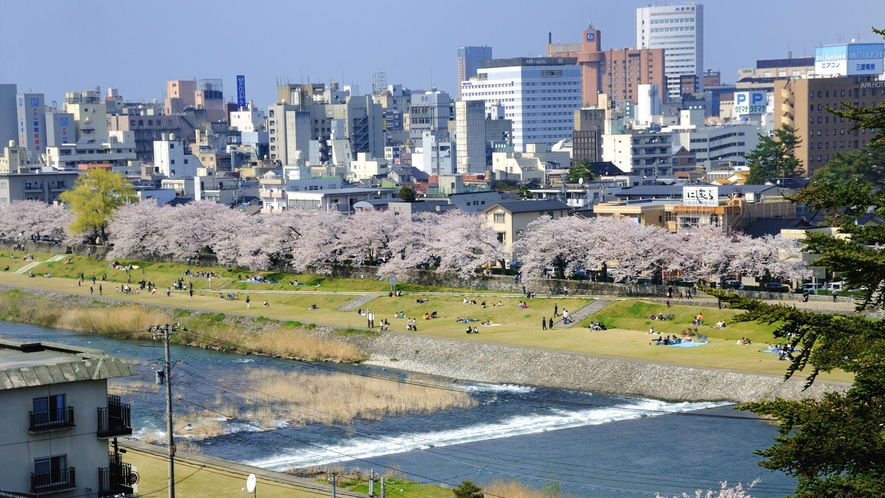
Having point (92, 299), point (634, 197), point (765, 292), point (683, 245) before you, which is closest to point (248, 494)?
point (765, 292)

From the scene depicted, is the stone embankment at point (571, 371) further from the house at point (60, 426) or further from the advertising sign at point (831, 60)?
the advertising sign at point (831, 60)

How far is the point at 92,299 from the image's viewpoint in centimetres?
6775

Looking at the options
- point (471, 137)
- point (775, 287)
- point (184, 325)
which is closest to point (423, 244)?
point (184, 325)

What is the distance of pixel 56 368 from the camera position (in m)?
19.7

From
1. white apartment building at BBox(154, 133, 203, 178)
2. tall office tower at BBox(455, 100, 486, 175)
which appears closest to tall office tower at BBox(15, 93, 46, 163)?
white apartment building at BBox(154, 133, 203, 178)

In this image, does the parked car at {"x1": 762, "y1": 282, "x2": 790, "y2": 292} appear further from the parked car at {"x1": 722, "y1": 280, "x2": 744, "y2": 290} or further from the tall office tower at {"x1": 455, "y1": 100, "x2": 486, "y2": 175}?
the tall office tower at {"x1": 455, "y1": 100, "x2": 486, "y2": 175}

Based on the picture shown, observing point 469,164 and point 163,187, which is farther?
point 469,164

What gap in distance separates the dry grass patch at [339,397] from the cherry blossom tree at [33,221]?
162ft

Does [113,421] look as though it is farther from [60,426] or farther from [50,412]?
[50,412]

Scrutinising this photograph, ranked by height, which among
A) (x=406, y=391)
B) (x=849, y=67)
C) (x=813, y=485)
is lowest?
(x=406, y=391)

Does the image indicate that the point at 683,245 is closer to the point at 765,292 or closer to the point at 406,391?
the point at 765,292

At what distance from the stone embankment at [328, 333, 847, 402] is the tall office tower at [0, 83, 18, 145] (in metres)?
144

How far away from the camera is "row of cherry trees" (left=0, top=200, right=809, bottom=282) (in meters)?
57.2

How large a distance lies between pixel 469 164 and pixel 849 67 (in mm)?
45409
